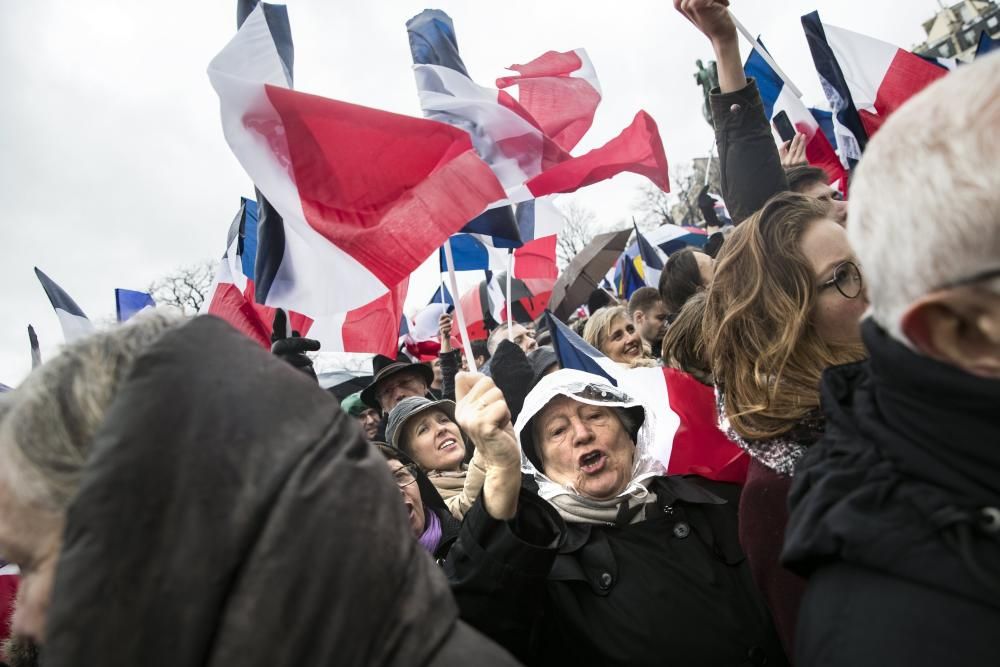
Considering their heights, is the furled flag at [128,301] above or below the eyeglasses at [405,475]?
above

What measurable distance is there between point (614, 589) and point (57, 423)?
149 centimetres

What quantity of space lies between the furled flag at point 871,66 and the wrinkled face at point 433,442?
10.0ft

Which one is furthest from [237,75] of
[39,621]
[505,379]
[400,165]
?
[39,621]

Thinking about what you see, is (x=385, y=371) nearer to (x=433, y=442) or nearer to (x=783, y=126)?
(x=433, y=442)

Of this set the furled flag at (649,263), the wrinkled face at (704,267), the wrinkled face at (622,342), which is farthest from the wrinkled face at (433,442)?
the furled flag at (649,263)

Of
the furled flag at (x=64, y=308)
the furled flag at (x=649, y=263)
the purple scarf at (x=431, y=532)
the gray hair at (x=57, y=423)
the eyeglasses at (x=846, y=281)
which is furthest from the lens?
the furled flag at (x=649, y=263)

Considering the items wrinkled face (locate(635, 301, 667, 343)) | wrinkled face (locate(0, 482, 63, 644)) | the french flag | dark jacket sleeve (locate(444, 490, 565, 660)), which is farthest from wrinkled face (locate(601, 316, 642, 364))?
wrinkled face (locate(0, 482, 63, 644))

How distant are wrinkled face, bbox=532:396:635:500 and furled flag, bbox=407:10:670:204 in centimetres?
125

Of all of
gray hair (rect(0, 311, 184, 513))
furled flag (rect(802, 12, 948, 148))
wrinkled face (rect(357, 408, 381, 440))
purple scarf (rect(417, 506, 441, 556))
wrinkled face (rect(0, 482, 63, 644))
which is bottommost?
wrinkled face (rect(357, 408, 381, 440))

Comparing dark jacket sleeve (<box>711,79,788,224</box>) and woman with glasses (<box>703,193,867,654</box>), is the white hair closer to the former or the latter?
woman with glasses (<box>703,193,867,654</box>)

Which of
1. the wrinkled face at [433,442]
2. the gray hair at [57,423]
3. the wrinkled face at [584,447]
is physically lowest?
the wrinkled face at [433,442]

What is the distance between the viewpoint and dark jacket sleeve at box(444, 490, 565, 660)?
158 cm

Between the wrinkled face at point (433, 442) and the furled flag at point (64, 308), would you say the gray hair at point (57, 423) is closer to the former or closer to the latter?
the wrinkled face at point (433, 442)

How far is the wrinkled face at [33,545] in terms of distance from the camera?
3.04 feet
